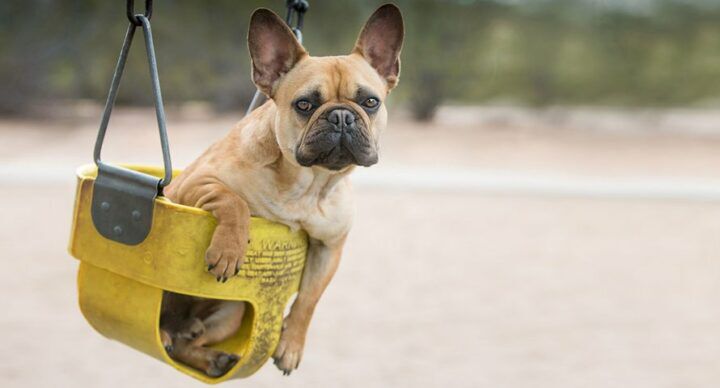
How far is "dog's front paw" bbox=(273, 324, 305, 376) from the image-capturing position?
92.4 inches

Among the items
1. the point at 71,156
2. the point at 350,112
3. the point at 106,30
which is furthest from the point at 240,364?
the point at 106,30

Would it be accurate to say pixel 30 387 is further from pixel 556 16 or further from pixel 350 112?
pixel 556 16

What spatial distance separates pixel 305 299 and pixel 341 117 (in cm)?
58

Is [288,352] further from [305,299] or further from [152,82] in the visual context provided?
[152,82]

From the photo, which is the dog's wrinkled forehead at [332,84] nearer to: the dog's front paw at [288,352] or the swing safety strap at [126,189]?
the swing safety strap at [126,189]

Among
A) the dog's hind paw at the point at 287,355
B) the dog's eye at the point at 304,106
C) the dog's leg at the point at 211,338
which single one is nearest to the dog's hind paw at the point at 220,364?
the dog's leg at the point at 211,338

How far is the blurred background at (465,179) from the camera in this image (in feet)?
16.7

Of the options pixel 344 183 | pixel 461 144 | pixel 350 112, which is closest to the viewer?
pixel 350 112

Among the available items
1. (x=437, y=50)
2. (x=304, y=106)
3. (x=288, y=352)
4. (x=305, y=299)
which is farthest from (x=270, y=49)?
(x=437, y=50)

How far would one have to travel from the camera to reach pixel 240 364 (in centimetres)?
221

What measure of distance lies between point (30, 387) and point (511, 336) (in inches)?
107

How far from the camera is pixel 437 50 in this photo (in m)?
14.1

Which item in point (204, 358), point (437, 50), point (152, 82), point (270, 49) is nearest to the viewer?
point (152, 82)

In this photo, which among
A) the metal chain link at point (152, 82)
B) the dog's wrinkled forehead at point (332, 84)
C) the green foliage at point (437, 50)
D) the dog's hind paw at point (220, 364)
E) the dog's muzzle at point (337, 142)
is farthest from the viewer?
the green foliage at point (437, 50)
